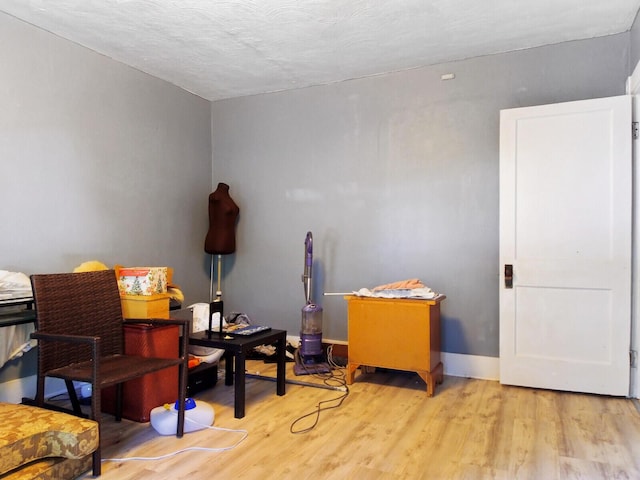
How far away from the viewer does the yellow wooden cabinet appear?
3.13 m

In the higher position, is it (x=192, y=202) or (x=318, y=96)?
(x=318, y=96)

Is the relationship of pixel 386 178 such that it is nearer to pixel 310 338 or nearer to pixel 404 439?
pixel 310 338

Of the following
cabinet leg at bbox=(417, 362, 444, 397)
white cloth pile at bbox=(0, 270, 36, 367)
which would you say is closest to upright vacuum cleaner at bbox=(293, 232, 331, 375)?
cabinet leg at bbox=(417, 362, 444, 397)

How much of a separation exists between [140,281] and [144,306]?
0.51 ft

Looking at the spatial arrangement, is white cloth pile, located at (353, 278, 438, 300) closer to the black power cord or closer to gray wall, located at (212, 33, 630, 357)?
gray wall, located at (212, 33, 630, 357)

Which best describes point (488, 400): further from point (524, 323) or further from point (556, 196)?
point (556, 196)

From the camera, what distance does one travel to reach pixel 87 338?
202 cm

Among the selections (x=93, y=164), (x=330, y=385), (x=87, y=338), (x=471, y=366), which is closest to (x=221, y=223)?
(x=93, y=164)

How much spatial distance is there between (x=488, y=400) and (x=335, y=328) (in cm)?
146

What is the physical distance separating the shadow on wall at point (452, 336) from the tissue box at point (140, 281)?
216cm

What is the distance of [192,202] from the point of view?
431 cm

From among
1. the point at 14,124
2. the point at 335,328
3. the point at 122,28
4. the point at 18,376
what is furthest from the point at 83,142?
the point at 335,328

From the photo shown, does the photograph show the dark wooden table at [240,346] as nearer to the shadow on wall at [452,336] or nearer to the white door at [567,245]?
the shadow on wall at [452,336]

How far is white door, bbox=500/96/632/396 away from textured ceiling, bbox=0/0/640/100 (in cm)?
55
